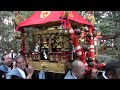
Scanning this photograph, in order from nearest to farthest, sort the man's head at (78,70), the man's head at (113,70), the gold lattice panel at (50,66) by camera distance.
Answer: the man's head at (113,70) < the man's head at (78,70) < the gold lattice panel at (50,66)

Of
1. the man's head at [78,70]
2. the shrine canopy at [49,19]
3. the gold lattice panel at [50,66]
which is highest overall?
the shrine canopy at [49,19]

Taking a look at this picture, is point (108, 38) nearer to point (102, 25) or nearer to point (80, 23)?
point (102, 25)

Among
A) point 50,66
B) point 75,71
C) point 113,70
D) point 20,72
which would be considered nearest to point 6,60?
point 50,66

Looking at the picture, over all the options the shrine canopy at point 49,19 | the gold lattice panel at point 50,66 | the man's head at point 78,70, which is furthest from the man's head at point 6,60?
the man's head at point 78,70

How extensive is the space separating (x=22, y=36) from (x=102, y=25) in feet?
11.8

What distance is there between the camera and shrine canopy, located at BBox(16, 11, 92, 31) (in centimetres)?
402

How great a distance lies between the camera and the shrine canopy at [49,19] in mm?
4016

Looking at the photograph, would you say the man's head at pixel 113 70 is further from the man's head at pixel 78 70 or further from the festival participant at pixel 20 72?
the festival participant at pixel 20 72

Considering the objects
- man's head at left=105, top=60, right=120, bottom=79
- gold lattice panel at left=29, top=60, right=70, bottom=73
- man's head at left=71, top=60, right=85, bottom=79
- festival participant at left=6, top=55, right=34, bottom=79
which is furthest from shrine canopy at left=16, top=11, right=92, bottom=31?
man's head at left=105, top=60, right=120, bottom=79

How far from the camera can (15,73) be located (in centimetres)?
316

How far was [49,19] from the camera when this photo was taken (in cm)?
408

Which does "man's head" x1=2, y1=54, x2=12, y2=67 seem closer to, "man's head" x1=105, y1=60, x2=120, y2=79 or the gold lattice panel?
A: the gold lattice panel
